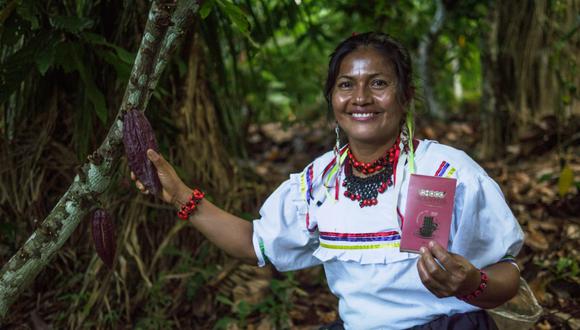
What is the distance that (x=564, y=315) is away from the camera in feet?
8.61

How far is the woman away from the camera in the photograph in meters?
1.74

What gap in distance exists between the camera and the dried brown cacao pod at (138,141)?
164 cm

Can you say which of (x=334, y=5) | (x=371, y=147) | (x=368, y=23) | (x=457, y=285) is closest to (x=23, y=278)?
(x=371, y=147)

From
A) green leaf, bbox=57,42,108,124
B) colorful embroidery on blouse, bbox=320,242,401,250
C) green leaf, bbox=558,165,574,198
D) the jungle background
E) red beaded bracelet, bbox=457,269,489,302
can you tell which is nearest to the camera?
red beaded bracelet, bbox=457,269,489,302

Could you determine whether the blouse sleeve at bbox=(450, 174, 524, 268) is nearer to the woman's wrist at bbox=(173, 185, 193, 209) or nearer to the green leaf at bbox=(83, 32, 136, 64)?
the woman's wrist at bbox=(173, 185, 193, 209)

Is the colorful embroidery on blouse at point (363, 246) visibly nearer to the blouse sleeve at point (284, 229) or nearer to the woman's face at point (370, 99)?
the blouse sleeve at point (284, 229)

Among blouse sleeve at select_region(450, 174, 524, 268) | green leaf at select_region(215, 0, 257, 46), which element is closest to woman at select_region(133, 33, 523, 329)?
blouse sleeve at select_region(450, 174, 524, 268)

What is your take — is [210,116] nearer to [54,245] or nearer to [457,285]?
[54,245]

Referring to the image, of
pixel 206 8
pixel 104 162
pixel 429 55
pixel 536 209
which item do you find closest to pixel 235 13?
pixel 206 8

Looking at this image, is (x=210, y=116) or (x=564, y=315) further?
(x=210, y=116)

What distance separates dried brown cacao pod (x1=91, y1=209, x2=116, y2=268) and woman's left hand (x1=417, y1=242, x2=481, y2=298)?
0.88 metres

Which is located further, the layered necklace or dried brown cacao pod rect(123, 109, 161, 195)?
the layered necklace

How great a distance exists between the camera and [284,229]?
206 cm

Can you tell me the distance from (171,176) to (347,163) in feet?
1.75
